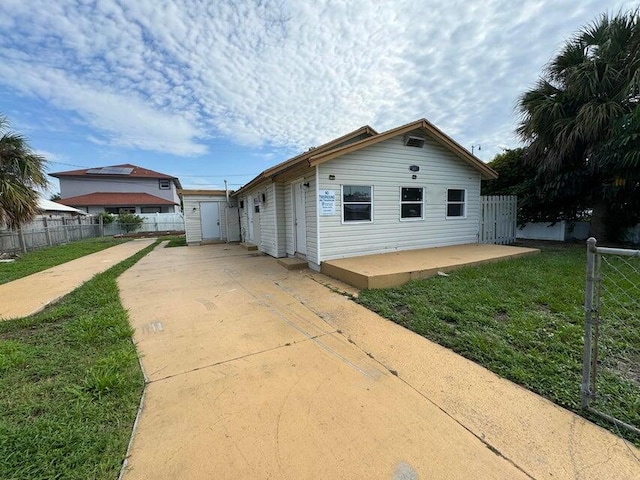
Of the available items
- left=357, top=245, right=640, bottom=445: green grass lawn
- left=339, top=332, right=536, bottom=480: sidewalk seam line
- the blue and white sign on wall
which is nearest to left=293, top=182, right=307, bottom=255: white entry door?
the blue and white sign on wall

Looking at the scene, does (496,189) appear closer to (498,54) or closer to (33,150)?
(498,54)

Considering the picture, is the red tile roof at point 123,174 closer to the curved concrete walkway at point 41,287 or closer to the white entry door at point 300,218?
the curved concrete walkway at point 41,287

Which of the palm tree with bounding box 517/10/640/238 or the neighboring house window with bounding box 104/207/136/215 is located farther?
the neighboring house window with bounding box 104/207/136/215

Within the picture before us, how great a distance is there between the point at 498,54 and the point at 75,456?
461 inches

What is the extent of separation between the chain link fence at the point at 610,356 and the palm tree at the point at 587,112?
6.68m

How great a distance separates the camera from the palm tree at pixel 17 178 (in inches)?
374

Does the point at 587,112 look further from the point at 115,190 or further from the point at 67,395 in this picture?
the point at 115,190

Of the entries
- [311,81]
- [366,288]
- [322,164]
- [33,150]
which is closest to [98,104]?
[33,150]

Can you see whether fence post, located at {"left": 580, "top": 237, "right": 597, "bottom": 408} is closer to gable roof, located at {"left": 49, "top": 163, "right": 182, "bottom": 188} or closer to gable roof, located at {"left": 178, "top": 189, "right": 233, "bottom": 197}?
gable roof, located at {"left": 178, "top": 189, "right": 233, "bottom": 197}

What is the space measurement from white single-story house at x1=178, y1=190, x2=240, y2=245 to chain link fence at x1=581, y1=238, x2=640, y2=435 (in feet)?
48.2

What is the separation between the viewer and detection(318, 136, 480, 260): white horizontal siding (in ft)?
23.4

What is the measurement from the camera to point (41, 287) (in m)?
6.11

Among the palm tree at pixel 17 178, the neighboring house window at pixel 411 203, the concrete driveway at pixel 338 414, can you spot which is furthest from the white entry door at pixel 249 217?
the concrete driveway at pixel 338 414

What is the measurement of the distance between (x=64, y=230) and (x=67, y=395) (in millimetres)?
19157
